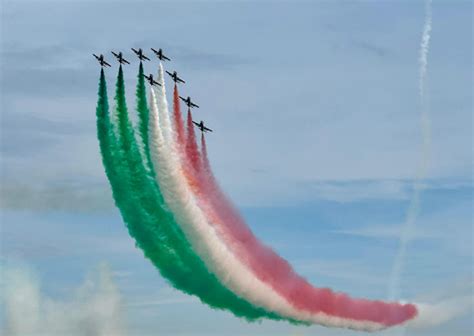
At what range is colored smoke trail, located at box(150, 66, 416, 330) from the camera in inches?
3652

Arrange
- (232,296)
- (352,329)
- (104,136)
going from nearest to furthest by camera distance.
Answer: (104,136)
(232,296)
(352,329)

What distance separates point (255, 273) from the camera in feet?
321

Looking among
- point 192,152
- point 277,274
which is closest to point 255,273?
point 277,274

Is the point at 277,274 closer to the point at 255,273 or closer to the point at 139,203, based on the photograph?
the point at 255,273

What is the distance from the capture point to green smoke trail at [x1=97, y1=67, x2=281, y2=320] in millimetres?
91750

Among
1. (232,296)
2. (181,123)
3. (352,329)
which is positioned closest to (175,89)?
(181,123)

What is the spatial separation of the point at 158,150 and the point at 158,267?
9.96 metres

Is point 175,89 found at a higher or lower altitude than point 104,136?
higher

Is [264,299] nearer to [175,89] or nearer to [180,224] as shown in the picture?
[180,224]

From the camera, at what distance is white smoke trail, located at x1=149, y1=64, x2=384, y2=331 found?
92.2m

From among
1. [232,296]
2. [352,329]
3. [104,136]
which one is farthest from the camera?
[352,329]

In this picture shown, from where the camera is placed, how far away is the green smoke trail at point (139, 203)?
91.8 meters

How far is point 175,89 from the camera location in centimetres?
9581

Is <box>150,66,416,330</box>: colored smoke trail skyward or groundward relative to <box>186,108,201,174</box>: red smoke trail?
groundward
